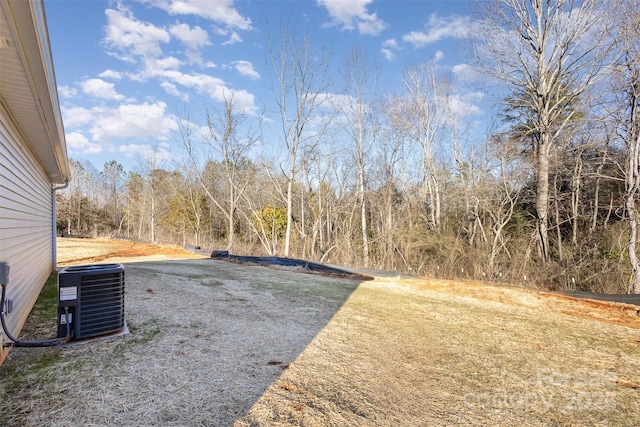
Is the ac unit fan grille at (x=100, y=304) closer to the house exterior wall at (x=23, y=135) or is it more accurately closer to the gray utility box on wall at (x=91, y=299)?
the gray utility box on wall at (x=91, y=299)

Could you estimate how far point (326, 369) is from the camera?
257cm

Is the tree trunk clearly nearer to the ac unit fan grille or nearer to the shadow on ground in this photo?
the shadow on ground

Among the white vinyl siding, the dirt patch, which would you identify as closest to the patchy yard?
the white vinyl siding

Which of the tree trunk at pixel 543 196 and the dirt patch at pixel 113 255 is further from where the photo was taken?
the dirt patch at pixel 113 255

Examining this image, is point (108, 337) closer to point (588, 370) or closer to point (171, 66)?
point (588, 370)

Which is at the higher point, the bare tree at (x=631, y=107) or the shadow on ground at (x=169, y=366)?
the bare tree at (x=631, y=107)

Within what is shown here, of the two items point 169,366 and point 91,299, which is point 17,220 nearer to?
point 91,299

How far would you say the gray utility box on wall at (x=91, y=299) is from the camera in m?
2.46

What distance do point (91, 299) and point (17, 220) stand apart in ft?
4.63

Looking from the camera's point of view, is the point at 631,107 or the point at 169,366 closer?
the point at 169,366

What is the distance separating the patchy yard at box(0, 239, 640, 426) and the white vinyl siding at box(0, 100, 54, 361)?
2.53ft

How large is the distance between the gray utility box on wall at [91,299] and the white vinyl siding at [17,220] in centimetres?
36

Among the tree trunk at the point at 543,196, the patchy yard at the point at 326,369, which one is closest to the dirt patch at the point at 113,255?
the patchy yard at the point at 326,369

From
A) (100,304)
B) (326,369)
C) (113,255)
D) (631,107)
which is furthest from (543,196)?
(113,255)
